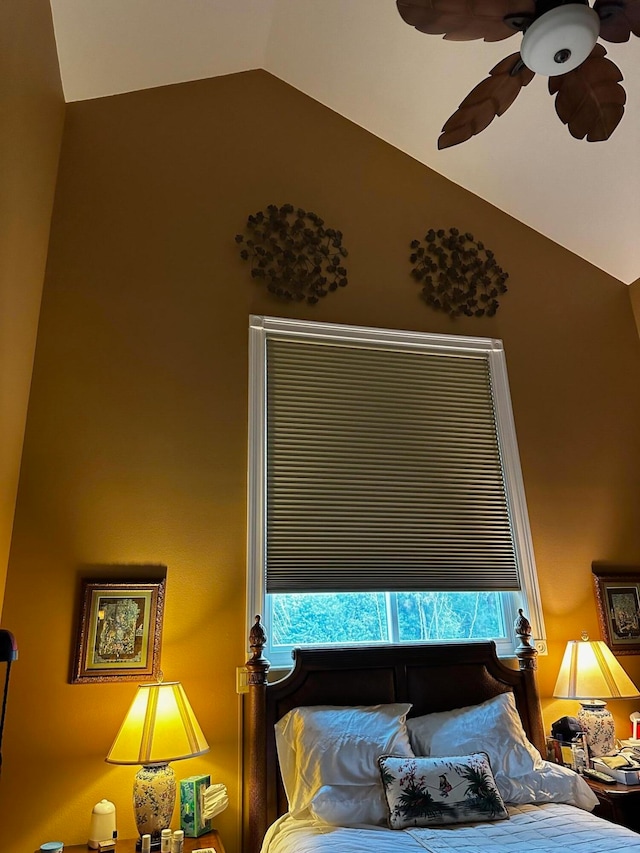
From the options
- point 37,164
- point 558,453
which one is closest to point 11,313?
point 37,164

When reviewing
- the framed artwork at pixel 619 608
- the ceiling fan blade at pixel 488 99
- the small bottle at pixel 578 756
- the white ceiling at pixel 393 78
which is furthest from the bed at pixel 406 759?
the white ceiling at pixel 393 78

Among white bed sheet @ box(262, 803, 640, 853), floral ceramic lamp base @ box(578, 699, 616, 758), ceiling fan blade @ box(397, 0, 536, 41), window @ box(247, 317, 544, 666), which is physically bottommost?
white bed sheet @ box(262, 803, 640, 853)

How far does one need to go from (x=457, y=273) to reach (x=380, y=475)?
151cm

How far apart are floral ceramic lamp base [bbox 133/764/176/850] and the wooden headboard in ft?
1.27

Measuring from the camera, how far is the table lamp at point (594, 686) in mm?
2975

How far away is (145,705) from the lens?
2.41 meters

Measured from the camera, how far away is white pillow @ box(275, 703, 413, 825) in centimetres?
232

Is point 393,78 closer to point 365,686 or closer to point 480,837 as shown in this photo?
point 365,686

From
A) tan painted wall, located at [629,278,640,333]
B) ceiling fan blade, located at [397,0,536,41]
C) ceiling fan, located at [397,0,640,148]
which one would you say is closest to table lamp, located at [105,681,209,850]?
ceiling fan, located at [397,0,640,148]

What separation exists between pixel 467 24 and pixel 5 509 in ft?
8.34

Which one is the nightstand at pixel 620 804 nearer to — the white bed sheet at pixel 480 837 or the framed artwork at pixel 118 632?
the white bed sheet at pixel 480 837

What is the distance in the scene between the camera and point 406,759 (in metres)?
2.43

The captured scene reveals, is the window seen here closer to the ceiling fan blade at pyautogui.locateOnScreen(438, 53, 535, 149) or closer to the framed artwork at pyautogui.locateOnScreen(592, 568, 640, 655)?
the framed artwork at pyautogui.locateOnScreen(592, 568, 640, 655)

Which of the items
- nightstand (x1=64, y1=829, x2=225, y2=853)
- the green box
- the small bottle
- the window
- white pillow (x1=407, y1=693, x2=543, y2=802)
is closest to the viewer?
nightstand (x1=64, y1=829, x2=225, y2=853)
